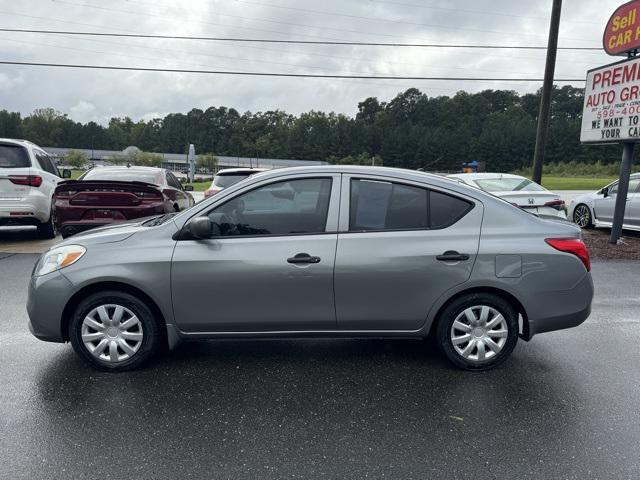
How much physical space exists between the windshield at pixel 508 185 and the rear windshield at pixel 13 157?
8791mm

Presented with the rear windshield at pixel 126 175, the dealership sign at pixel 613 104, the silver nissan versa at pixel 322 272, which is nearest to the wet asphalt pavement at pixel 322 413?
the silver nissan versa at pixel 322 272

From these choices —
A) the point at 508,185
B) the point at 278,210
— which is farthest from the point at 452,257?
the point at 508,185

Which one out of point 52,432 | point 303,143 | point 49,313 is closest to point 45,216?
point 49,313

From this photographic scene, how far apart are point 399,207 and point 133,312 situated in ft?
7.25

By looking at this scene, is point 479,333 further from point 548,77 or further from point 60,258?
point 548,77

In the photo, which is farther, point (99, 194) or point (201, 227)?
point (99, 194)

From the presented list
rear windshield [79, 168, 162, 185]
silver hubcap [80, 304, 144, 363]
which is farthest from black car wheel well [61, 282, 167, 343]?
rear windshield [79, 168, 162, 185]

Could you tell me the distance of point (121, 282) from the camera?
3.84m

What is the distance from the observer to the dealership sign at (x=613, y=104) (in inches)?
399

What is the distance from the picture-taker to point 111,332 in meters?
3.92

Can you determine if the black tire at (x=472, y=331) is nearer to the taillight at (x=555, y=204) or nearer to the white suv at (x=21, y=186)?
the taillight at (x=555, y=204)

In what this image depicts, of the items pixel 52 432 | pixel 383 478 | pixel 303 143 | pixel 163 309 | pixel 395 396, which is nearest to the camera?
pixel 383 478

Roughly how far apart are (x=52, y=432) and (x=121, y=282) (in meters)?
1.13

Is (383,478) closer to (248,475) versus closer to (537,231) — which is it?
(248,475)
